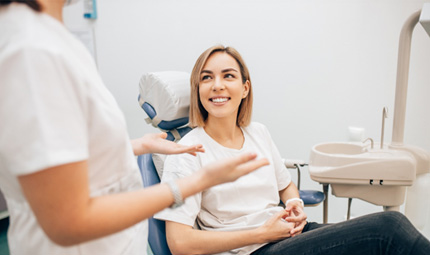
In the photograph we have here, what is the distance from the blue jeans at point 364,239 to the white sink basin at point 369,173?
0.98ft

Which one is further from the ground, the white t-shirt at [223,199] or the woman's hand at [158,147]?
the woman's hand at [158,147]

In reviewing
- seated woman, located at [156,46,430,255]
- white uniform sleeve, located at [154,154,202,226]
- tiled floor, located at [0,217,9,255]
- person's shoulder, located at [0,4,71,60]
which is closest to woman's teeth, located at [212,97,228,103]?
seated woman, located at [156,46,430,255]

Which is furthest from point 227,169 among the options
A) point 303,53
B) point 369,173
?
point 303,53

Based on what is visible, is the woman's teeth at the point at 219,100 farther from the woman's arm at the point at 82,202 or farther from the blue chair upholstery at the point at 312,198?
the woman's arm at the point at 82,202

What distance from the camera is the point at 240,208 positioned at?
44.9 inches

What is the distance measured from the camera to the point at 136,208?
1.62ft

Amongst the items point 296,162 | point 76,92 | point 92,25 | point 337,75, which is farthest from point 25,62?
point 92,25

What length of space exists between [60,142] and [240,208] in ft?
2.72

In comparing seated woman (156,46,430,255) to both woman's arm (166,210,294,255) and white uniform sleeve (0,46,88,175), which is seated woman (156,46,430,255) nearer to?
woman's arm (166,210,294,255)

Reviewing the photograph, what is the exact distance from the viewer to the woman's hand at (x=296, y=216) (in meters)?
1.12

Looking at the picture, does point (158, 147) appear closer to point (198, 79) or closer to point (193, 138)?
point (193, 138)

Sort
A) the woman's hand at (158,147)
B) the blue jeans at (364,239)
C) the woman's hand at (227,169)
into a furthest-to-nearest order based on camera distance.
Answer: the blue jeans at (364,239) → the woman's hand at (158,147) → the woman's hand at (227,169)

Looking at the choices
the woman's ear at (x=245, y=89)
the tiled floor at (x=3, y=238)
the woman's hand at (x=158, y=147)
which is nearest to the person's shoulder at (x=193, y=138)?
the woman's ear at (x=245, y=89)

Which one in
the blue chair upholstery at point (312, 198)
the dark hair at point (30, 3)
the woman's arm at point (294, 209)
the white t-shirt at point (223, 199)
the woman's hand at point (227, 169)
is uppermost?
the dark hair at point (30, 3)
